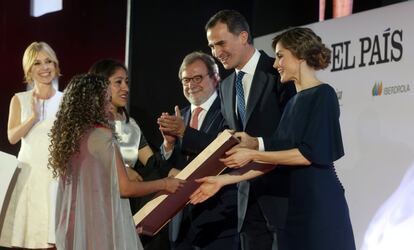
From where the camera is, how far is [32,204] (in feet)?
14.9

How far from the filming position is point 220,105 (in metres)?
4.27

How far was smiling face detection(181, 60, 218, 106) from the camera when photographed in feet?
14.3

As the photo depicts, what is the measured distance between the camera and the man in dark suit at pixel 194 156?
395 centimetres

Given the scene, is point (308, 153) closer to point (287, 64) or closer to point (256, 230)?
point (287, 64)

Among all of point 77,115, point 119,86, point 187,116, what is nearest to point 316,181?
point 77,115

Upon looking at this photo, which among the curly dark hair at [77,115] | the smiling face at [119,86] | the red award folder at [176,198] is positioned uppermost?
the smiling face at [119,86]

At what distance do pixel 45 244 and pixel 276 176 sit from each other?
5.56ft

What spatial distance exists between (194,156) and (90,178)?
902 mm

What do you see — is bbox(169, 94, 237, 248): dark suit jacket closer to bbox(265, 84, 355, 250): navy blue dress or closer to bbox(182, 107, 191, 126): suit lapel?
bbox(182, 107, 191, 126): suit lapel

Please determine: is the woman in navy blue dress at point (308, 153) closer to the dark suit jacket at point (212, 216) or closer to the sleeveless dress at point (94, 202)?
the sleeveless dress at point (94, 202)

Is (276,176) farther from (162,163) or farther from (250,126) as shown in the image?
(162,163)

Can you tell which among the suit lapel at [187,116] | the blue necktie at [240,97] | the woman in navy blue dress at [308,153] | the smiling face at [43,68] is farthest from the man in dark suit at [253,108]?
the smiling face at [43,68]

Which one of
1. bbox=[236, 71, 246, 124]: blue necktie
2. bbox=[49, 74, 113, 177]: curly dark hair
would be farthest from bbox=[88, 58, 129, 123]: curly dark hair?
bbox=[49, 74, 113, 177]: curly dark hair

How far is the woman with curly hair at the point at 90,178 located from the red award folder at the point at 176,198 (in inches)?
6.4
